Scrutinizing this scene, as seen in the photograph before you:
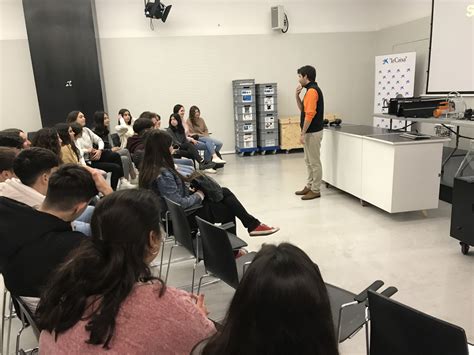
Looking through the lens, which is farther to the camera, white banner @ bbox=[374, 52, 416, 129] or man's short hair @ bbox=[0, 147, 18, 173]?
white banner @ bbox=[374, 52, 416, 129]

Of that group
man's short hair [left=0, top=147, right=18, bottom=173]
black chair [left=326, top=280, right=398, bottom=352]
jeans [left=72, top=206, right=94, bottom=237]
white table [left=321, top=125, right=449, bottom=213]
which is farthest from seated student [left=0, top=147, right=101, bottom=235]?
white table [left=321, top=125, right=449, bottom=213]

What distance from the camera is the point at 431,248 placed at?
136 inches

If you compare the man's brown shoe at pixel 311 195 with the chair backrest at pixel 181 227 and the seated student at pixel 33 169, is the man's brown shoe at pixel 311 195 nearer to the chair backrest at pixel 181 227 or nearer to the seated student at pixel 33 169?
the chair backrest at pixel 181 227

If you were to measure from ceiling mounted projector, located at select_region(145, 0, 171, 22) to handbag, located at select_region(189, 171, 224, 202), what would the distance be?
5243 mm

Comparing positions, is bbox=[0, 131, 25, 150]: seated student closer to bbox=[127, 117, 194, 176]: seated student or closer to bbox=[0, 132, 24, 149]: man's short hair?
bbox=[0, 132, 24, 149]: man's short hair

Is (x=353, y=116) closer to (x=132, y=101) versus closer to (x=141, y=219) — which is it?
(x=132, y=101)

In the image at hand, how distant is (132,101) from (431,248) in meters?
6.43

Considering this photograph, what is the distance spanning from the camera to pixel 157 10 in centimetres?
742

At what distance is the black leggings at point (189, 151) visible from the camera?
6301 mm

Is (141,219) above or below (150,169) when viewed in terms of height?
above

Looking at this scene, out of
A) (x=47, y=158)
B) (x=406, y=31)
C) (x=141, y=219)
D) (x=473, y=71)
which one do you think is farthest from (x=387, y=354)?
(x=406, y=31)

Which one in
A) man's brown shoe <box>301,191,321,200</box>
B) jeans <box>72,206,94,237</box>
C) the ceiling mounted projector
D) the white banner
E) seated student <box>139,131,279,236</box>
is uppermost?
the ceiling mounted projector

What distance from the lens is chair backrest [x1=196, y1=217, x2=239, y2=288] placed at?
2.13m

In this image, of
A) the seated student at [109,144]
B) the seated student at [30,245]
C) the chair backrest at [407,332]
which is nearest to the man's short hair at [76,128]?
the seated student at [109,144]
